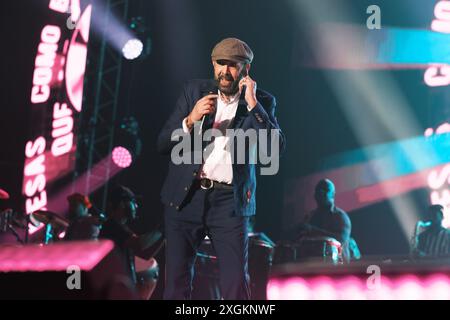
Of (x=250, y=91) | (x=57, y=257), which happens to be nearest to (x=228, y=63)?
(x=250, y=91)

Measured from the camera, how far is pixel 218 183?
13.0 ft

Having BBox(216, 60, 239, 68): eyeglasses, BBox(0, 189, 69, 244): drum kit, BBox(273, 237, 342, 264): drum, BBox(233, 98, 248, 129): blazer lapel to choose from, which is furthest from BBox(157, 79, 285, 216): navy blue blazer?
BBox(0, 189, 69, 244): drum kit

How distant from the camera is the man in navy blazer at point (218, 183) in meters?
3.92

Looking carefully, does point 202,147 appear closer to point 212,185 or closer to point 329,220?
point 212,185

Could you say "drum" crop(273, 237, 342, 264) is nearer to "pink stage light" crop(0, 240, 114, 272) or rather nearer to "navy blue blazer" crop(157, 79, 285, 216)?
"navy blue blazer" crop(157, 79, 285, 216)

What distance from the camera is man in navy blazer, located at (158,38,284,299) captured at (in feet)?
12.9

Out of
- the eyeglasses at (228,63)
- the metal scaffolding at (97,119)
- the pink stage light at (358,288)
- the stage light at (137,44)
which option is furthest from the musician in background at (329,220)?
the pink stage light at (358,288)

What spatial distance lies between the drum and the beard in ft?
12.2

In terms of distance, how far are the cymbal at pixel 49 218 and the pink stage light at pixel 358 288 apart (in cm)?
610

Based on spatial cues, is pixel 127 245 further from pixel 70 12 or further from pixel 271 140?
pixel 70 12

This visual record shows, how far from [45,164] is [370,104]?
545 centimetres
